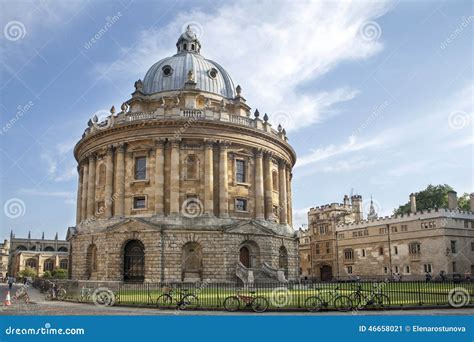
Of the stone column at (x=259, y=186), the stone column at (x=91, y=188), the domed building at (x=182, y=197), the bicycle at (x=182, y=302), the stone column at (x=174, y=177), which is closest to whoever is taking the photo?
the bicycle at (x=182, y=302)

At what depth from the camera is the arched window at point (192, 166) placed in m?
43.2

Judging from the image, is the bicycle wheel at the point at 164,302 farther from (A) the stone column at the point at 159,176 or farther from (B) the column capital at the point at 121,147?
A: (B) the column capital at the point at 121,147

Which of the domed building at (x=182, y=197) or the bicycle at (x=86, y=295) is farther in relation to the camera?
the domed building at (x=182, y=197)

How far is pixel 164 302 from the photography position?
2330 cm

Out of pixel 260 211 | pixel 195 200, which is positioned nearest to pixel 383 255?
pixel 260 211

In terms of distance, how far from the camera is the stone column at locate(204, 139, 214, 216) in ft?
138

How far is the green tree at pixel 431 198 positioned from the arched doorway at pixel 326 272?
14334 mm

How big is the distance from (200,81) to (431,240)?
33.9 m

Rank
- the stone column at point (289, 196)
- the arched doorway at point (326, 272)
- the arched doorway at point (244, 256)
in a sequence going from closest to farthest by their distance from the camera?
1. the arched doorway at point (244, 256)
2. the stone column at point (289, 196)
3. the arched doorway at point (326, 272)

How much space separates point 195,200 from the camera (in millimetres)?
42219

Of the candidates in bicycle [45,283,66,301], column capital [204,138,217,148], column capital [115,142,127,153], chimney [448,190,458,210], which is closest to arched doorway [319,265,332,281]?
chimney [448,190,458,210]

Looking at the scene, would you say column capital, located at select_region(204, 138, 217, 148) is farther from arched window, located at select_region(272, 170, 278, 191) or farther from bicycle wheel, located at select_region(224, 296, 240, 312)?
bicycle wheel, located at select_region(224, 296, 240, 312)

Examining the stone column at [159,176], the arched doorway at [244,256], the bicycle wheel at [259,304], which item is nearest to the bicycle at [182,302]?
the bicycle wheel at [259,304]

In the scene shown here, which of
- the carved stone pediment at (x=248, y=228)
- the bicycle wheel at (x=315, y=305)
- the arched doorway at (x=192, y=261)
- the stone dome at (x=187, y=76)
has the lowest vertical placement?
the bicycle wheel at (x=315, y=305)
